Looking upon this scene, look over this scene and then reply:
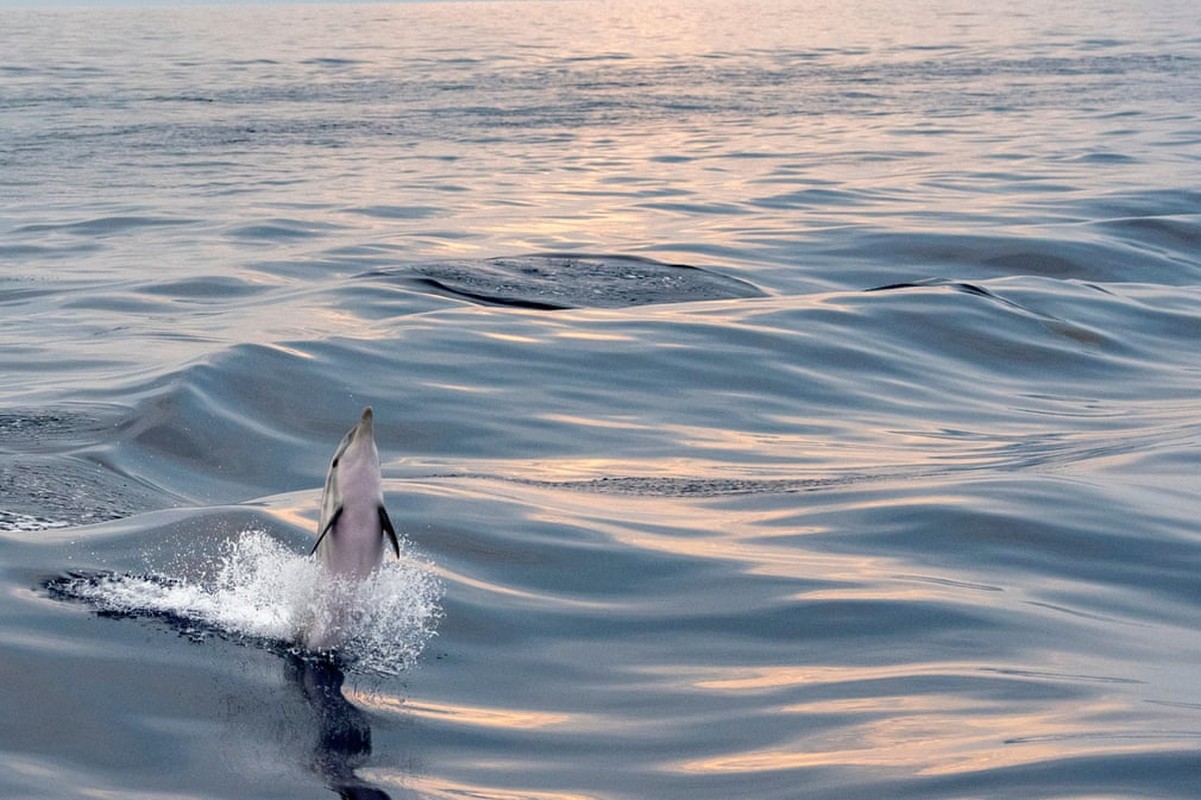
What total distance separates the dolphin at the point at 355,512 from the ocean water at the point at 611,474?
47cm

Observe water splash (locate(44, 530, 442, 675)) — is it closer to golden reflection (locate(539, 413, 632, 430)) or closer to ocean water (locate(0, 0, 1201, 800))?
ocean water (locate(0, 0, 1201, 800))

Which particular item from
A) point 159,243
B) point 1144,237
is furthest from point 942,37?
point 159,243

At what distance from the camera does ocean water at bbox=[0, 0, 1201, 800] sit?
15.8ft

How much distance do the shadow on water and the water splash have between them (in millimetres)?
120

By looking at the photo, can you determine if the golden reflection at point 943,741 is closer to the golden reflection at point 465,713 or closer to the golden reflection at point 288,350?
the golden reflection at point 465,713

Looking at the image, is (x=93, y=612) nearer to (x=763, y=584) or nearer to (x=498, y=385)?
(x=763, y=584)

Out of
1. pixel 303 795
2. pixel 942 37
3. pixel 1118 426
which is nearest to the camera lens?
pixel 303 795

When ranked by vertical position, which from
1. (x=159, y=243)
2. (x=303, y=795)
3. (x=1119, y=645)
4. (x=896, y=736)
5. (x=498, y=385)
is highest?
(x=159, y=243)

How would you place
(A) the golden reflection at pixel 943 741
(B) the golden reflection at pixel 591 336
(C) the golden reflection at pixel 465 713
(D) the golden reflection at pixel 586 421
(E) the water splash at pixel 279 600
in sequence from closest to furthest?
(A) the golden reflection at pixel 943 741, (C) the golden reflection at pixel 465 713, (E) the water splash at pixel 279 600, (D) the golden reflection at pixel 586 421, (B) the golden reflection at pixel 591 336

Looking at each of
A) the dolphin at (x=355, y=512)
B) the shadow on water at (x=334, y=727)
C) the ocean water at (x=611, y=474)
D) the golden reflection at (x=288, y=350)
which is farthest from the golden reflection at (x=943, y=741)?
the golden reflection at (x=288, y=350)

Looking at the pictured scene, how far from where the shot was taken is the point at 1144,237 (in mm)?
16500

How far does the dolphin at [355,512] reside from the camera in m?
4.77

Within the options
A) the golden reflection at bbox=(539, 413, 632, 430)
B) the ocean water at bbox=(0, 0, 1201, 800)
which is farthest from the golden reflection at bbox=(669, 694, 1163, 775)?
the golden reflection at bbox=(539, 413, 632, 430)

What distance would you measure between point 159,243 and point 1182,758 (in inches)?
529
